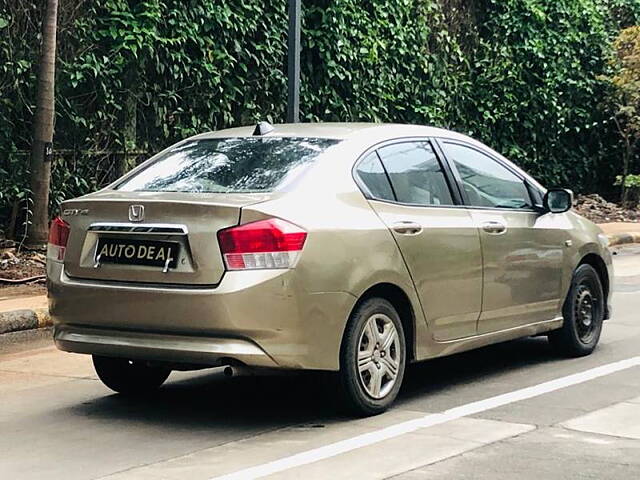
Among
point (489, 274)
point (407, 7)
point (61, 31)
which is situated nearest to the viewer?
point (489, 274)

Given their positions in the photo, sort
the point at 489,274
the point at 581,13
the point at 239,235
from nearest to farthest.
→ 1. the point at 239,235
2. the point at 489,274
3. the point at 581,13

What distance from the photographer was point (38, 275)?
12.0m

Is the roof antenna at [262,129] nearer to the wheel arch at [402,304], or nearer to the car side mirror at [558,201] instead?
the wheel arch at [402,304]

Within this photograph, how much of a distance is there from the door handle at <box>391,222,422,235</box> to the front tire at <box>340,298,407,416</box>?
42 centimetres

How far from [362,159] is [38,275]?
610 centimetres

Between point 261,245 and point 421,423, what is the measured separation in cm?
Answer: 135

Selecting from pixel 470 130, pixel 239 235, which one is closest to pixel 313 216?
pixel 239 235

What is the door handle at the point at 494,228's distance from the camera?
742 cm

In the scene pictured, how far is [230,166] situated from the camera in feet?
22.5

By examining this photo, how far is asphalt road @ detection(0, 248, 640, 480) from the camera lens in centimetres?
550

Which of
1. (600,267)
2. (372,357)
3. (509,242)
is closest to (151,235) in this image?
(372,357)

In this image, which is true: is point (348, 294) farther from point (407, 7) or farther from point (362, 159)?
point (407, 7)

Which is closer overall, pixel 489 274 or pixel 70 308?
pixel 70 308

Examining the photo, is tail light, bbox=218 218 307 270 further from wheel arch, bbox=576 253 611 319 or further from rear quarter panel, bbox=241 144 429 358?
wheel arch, bbox=576 253 611 319
